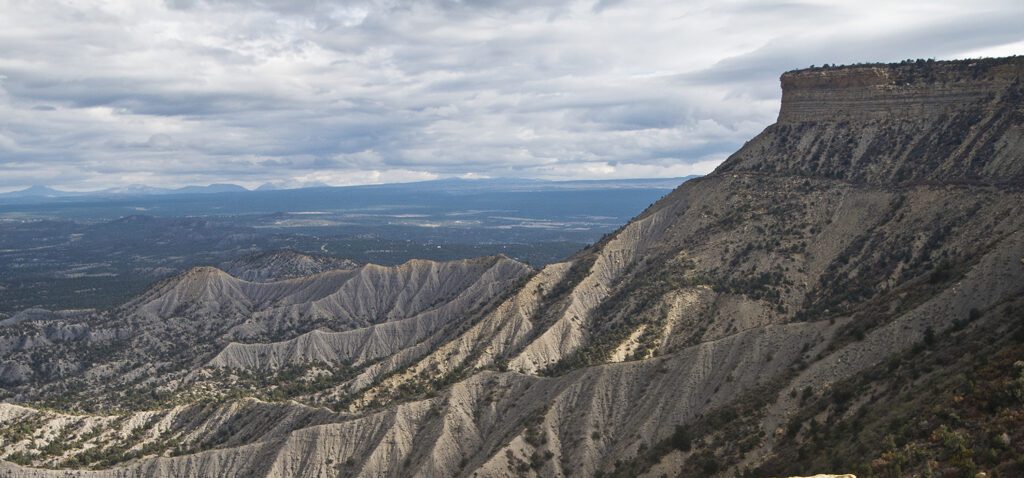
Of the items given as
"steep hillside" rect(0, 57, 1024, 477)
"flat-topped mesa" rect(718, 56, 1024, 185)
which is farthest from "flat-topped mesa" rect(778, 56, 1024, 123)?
"steep hillside" rect(0, 57, 1024, 477)

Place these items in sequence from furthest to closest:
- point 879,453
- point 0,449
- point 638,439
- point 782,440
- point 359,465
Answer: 1. point 0,449
2. point 359,465
3. point 638,439
4. point 782,440
5. point 879,453

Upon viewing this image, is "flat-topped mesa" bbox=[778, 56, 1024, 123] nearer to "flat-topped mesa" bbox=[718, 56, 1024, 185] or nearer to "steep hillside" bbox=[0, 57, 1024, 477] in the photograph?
"flat-topped mesa" bbox=[718, 56, 1024, 185]

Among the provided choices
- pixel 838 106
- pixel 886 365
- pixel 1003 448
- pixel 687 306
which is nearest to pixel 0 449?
pixel 687 306

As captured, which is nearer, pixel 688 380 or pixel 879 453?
pixel 879 453

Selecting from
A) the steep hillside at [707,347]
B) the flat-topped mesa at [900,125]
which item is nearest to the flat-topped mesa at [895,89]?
the flat-topped mesa at [900,125]

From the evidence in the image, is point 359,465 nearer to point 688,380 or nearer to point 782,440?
point 688,380

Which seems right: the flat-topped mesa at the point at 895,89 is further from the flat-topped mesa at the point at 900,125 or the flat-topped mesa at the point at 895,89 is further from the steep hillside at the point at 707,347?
the steep hillside at the point at 707,347

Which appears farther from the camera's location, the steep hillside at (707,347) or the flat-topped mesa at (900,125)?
the flat-topped mesa at (900,125)
